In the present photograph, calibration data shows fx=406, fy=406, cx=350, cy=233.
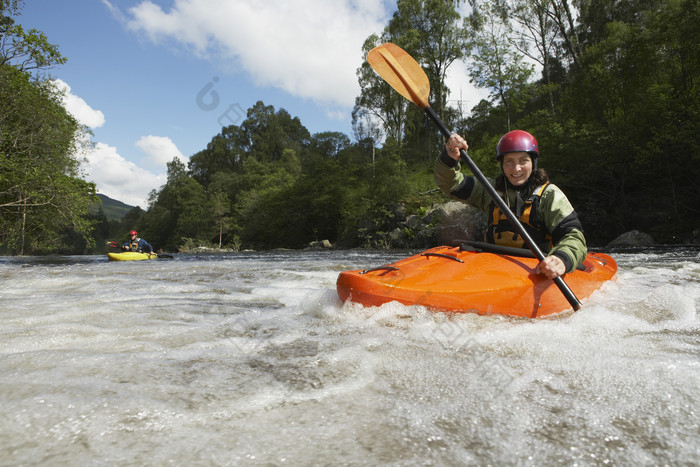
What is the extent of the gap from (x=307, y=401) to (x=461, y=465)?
0.58 meters

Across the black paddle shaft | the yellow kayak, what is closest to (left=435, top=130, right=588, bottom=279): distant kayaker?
the black paddle shaft

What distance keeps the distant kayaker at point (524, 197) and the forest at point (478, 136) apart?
13.1m

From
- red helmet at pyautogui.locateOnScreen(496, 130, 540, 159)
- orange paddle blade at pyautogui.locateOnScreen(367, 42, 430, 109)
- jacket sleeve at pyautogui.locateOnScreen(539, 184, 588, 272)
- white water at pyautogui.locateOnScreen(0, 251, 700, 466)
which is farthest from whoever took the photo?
orange paddle blade at pyautogui.locateOnScreen(367, 42, 430, 109)

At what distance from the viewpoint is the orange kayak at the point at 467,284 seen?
2.48 metres

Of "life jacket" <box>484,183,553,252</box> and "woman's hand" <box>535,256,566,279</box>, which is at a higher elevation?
"life jacket" <box>484,183,553,252</box>

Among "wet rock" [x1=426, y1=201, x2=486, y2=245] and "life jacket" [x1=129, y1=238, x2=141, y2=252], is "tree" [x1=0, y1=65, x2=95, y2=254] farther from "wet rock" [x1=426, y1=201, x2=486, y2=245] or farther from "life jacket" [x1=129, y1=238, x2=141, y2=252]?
"wet rock" [x1=426, y1=201, x2=486, y2=245]

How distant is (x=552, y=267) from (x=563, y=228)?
19.4 inches

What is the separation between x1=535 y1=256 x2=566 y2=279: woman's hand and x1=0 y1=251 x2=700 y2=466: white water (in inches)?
11.4

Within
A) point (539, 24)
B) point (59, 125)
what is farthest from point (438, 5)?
point (59, 125)

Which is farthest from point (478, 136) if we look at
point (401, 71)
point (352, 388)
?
point (352, 388)

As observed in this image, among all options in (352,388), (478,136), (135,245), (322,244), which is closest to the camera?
(352,388)

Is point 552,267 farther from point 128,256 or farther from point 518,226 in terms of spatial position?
point 128,256

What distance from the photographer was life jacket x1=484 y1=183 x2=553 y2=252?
9.90 feet

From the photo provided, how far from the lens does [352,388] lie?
1552 millimetres
